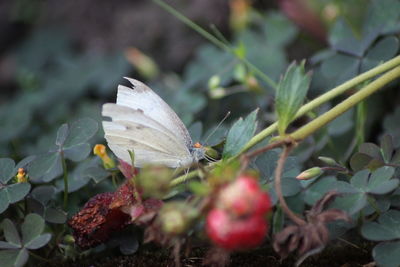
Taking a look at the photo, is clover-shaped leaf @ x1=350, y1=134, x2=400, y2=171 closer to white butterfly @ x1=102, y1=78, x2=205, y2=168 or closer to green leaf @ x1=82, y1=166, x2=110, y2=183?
white butterfly @ x1=102, y1=78, x2=205, y2=168

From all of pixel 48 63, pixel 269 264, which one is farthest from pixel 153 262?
pixel 48 63

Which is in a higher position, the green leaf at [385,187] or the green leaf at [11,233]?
the green leaf at [385,187]

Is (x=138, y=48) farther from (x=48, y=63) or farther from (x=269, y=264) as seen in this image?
(x=269, y=264)

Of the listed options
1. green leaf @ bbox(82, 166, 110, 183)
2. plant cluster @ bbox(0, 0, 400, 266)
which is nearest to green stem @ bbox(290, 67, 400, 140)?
plant cluster @ bbox(0, 0, 400, 266)

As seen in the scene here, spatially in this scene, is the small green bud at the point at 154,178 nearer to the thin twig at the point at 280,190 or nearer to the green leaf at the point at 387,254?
the thin twig at the point at 280,190

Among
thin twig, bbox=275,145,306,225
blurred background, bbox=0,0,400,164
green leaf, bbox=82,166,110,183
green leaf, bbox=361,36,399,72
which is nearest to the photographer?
thin twig, bbox=275,145,306,225

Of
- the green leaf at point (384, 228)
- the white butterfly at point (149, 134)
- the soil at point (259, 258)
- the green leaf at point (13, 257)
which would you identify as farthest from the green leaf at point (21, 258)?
the green leaf at point (384, 228)

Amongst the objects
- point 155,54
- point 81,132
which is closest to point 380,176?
point 81,132
